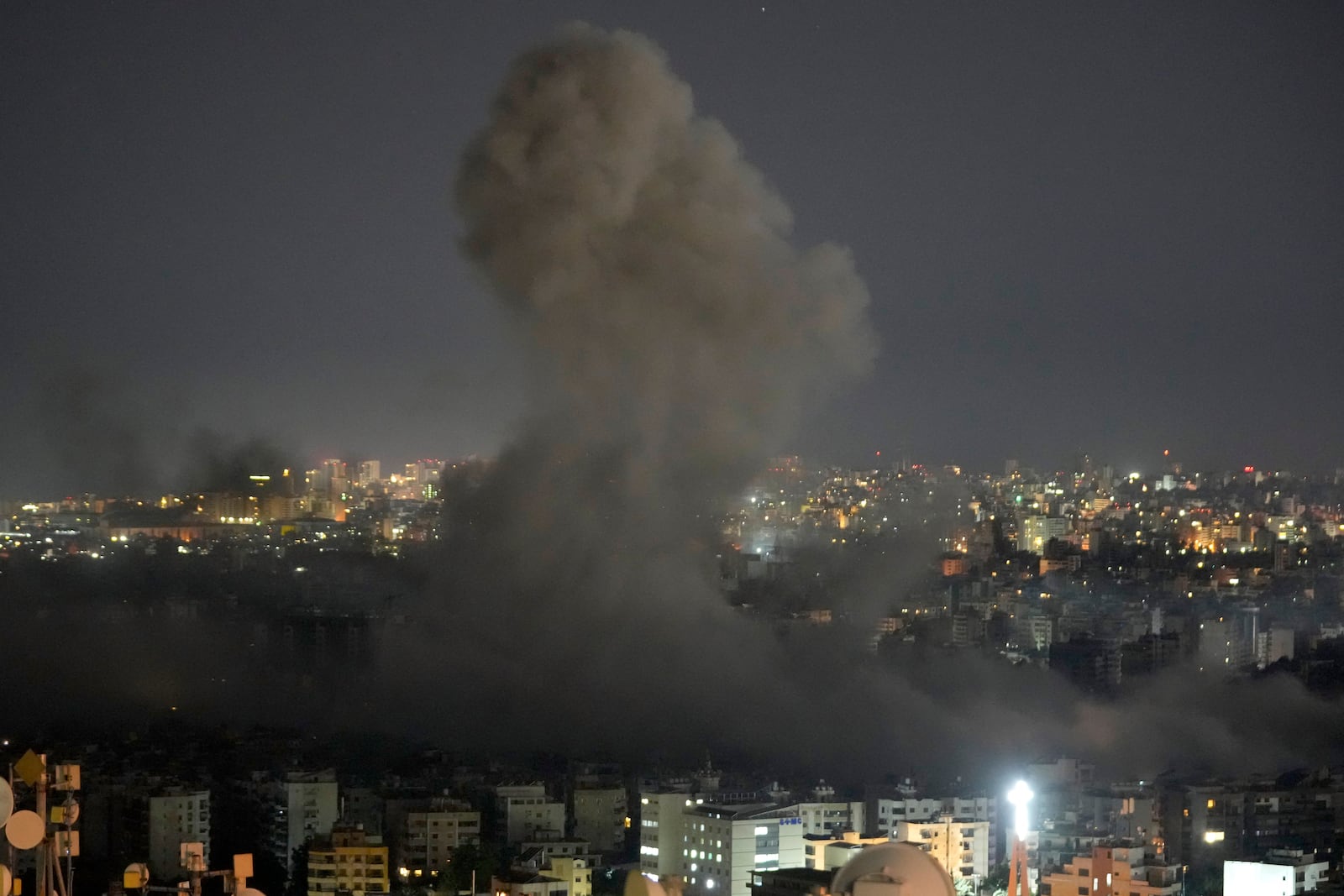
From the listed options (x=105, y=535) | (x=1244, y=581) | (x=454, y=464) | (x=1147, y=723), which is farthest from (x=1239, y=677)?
(x=105, y=535)

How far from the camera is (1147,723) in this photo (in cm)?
1432

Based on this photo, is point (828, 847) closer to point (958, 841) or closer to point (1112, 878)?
point (958, 841)

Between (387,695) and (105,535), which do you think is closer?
(387,695)

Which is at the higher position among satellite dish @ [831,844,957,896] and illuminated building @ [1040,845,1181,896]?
satellite dish @ [831,844,957,896]

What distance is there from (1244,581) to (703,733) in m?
8.03

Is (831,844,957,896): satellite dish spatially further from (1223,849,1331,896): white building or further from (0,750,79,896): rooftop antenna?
(1223,849,1331,896): white building

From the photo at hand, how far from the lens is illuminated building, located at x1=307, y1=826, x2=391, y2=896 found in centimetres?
991

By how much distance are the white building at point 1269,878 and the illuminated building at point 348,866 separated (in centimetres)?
363

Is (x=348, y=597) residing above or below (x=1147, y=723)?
above

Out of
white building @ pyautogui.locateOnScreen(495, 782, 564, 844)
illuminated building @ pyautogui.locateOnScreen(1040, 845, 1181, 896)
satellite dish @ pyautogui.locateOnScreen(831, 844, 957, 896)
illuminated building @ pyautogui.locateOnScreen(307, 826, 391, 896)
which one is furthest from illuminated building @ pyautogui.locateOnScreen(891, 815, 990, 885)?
satellite dish @ pyautogui.locateOnScreen(831, 844, 957, 896)

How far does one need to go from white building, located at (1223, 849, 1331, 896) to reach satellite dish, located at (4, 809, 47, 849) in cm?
623

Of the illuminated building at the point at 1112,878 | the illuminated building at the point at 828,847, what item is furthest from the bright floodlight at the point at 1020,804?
the illuminated building at the point at 828,847

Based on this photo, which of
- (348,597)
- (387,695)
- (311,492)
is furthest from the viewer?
(311,492)

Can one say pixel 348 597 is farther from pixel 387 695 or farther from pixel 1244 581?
pixel 1244 581
